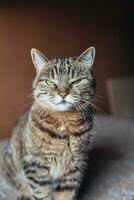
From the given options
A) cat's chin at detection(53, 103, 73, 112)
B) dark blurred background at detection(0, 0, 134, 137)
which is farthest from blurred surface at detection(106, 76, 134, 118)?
cat's chin at detection(53, 103, 73, 112)

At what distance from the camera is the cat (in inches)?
71.2

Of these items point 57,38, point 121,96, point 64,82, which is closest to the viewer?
point 64,82

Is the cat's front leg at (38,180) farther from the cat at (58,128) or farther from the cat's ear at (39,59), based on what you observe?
→ the cat's ear at (39,59)

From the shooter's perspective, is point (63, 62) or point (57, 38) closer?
point (63, 62)

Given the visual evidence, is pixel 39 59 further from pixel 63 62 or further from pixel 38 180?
pixel 38 180

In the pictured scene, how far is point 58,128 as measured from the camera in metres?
1.84

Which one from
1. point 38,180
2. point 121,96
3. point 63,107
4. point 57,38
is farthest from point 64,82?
point 121,96

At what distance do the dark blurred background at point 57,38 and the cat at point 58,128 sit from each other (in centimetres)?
97

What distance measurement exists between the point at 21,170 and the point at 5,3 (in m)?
1.31

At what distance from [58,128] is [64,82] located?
0.20 m

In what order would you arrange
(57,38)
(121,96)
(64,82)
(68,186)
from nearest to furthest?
(64,82) → (68,186) → (57,38) → (121,96)

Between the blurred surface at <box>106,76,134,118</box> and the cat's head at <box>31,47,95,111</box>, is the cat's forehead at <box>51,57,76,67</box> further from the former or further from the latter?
the blurred surface at <box>106,76,134,118</box>

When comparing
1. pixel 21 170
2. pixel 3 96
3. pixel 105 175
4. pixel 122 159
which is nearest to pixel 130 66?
pixel 3 96

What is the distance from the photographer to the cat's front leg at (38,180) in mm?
1841
